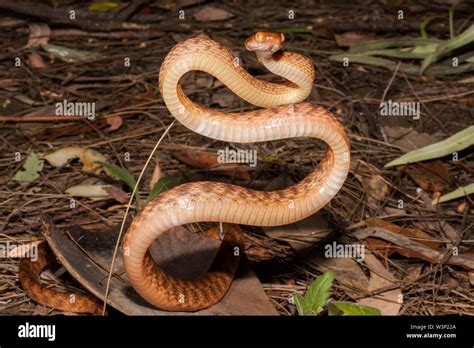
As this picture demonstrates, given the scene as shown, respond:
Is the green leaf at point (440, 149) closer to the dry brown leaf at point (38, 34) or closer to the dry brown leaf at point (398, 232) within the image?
the dry brown leaf at point (398, 232)

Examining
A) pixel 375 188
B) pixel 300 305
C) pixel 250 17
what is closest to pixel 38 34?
pixel 250 17

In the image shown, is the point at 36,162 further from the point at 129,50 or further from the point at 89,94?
the point at 129,50

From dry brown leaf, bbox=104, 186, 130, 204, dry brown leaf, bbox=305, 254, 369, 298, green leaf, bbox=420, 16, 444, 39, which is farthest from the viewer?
green leaf, bbox=420, 16, 444, 39

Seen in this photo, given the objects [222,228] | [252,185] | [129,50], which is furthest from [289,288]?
[129,50]

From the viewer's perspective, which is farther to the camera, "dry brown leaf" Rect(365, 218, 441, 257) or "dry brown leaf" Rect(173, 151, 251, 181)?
"dry brown leaf" Rect(173, 151, 251, 181)

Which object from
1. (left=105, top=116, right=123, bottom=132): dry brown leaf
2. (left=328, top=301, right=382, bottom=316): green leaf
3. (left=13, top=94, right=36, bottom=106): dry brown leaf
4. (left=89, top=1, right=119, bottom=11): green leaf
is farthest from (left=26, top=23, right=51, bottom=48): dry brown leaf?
(left=328, top=301, right=382, bottom=316): green leaf

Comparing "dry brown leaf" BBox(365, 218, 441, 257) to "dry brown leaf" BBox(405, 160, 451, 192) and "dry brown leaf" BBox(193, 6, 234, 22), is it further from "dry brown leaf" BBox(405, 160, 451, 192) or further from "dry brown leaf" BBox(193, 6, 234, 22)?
"dry brown leaf" BBox(193, 6, 234, 22)

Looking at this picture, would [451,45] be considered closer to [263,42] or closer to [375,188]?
[375,188]
